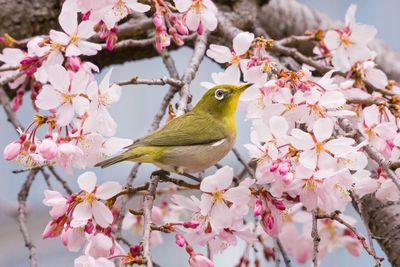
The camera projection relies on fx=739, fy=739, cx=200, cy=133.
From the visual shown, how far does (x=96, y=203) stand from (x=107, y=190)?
0.02m

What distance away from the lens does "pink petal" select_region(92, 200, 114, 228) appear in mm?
1009

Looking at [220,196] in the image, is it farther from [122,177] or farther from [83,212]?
[122,177]

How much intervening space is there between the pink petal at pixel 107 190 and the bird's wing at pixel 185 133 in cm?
16

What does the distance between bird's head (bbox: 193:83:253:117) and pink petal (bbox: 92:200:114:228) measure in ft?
1.10

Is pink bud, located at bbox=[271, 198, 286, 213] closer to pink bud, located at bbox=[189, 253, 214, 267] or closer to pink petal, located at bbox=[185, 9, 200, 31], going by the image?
pink bud, located at bbox=[189, 253, 214, 267]

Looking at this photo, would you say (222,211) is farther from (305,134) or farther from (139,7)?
(139,7)

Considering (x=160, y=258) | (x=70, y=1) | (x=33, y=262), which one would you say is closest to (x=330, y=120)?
(x=70, y=1)

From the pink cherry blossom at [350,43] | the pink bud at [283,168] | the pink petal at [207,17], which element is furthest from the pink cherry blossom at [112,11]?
the pink cherry blossom at [350,43]

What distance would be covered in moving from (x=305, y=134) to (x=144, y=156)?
271 millimetres

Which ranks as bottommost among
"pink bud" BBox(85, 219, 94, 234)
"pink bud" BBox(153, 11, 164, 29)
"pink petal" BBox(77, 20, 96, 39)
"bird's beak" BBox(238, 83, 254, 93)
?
"pink bud" BBox(85, 219, 94, 234)

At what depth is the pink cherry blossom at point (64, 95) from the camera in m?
1.12

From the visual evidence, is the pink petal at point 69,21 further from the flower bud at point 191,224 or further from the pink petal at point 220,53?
the flower bud at point 191,224

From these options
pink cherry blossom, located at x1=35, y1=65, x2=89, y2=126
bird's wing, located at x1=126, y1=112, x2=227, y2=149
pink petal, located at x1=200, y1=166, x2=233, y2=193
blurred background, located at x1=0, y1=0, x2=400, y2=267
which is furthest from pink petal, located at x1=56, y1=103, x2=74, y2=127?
blurred background, located at x1=0, y1=0, x2=400, y2=267

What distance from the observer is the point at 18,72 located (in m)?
1.27
